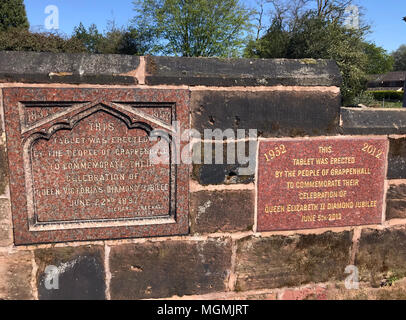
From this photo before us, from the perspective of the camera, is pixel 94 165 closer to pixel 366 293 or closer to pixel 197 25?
pixel 366 293

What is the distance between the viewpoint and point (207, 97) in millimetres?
2359

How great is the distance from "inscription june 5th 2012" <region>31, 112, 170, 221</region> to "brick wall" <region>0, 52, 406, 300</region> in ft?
0.69

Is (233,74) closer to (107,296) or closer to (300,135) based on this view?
(300,135)

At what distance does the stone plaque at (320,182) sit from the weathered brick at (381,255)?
0.57 feet

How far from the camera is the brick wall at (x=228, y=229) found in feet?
7.44

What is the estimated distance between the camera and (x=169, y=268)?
8.23ft

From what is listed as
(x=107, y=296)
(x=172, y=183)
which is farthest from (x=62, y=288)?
(x=172, y=183)

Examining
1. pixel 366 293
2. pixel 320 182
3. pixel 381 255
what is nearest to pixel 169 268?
pixel 320 182

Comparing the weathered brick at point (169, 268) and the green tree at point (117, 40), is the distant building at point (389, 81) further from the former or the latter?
the weathered brick at point (169, 268)

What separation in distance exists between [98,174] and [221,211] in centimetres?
96

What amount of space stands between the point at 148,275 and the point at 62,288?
2.04 feet

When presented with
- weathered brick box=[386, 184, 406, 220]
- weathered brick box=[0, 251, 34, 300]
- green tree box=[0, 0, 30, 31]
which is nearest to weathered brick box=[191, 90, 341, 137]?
weathered brick box=[386, 184, 406, 220]

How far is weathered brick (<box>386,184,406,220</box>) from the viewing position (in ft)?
8.93

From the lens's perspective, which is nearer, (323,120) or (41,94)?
(41,94)
